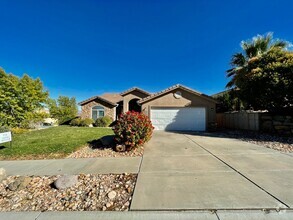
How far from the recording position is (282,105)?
10.5 metres

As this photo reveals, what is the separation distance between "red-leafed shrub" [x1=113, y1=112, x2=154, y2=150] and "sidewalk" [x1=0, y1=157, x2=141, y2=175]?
1.10m

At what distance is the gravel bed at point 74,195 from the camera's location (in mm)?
2980

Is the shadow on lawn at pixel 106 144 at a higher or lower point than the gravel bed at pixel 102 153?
higher

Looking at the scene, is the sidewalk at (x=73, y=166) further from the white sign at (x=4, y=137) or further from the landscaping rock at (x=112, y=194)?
the white sign at (x=4, y=137)

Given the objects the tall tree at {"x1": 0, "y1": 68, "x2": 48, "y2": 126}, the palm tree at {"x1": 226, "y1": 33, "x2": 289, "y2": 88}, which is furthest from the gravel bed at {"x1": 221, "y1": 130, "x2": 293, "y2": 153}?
the tall tree at {"x1": 0, "y1": 68, "x2": 48, "y2": 126}

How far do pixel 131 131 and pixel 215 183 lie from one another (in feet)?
13.1

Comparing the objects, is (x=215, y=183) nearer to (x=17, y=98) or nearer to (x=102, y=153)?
(x=102, y=153)

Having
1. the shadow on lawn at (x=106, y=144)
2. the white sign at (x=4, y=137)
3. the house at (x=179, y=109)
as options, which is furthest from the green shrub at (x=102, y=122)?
the white sign at (x=4, y=137)

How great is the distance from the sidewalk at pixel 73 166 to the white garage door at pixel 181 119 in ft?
29.2

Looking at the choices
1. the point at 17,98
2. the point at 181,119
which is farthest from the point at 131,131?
the point at 17,98

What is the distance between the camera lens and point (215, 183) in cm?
370

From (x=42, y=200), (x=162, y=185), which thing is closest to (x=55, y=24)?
(x=42, y=200)

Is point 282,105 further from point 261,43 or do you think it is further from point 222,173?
point 222,173

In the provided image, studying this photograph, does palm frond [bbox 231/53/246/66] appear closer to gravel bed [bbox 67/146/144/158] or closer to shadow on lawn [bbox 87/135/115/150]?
gravel bed [bbox 67/146/144/158]
